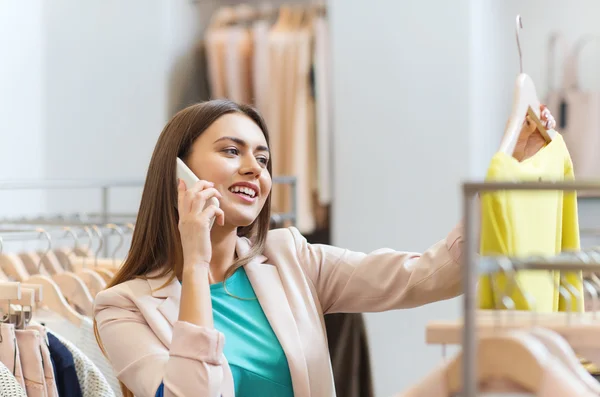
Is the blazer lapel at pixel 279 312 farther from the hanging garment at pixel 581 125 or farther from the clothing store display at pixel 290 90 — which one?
the hanging garment at pixel 581 125

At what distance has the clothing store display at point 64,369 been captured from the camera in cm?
146

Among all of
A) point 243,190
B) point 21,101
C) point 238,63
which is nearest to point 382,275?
point 243,190

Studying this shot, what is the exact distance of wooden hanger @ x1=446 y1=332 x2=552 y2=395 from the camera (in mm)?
886

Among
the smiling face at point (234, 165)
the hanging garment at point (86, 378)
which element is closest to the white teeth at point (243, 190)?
the smiling face at point (234, 165)

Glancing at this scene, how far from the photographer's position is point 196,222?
132cm

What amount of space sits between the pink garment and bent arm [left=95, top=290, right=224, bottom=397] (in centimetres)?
38

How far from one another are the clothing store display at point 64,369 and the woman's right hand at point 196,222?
31 cm

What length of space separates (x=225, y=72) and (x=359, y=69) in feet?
2.12

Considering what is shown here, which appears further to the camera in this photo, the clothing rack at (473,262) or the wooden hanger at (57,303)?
the wooden hanger at (57,303)

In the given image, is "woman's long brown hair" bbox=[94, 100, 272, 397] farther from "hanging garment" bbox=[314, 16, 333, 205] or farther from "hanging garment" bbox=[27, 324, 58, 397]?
"hanging garment" bbox=[314, 16, 333, 205]

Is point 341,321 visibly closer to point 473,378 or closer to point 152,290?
point 152,290

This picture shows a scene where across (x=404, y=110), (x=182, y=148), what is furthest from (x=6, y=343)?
(x=404, y=110)

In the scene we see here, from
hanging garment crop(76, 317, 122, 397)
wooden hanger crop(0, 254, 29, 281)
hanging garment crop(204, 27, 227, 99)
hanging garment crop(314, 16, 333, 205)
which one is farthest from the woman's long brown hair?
hanging garment crop(204, 27, 227, 99)

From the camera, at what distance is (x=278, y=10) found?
11.2 ft
